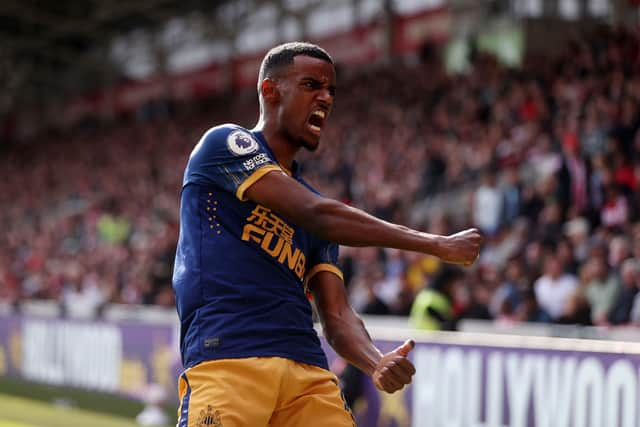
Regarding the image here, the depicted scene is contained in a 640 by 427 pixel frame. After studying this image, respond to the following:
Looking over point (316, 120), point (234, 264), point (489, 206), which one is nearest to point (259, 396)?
point (234, 264)

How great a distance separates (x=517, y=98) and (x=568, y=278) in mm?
4947

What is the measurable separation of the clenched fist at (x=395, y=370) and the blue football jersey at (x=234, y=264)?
37 cm

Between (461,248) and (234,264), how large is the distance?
836 millimetres

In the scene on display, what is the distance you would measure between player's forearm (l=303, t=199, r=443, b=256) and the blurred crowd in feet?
22.0

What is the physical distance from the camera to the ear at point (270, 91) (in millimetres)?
3807

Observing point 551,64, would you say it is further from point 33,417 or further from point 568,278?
point 33,417

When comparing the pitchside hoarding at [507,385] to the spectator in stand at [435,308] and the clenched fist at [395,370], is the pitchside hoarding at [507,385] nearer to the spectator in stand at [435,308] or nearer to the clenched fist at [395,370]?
the spectator in stand at [435,308]

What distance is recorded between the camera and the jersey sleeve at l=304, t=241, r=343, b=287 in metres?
4.08

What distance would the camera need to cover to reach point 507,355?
8242 millimetres

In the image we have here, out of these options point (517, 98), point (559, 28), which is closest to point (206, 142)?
point (517, 98)

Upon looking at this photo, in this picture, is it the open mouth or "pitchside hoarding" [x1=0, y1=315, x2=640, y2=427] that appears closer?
the open mouth

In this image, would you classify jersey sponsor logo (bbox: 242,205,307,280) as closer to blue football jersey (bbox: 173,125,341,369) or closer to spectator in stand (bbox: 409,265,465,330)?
blue football jersey (bbox: 173,125,341,369)

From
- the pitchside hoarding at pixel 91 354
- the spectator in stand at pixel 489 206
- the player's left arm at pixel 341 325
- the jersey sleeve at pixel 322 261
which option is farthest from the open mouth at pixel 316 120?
the spectator in stand at pixel 489 206

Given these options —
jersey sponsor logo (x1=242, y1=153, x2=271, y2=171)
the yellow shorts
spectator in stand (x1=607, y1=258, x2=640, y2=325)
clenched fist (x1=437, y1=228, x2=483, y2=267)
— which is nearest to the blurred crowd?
spectator in stand (x1=607, y1=258, x2=640, y2=325)
